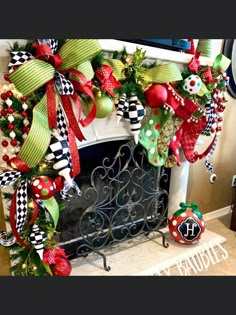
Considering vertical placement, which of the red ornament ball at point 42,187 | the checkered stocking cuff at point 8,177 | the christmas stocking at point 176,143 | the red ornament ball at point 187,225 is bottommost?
the red ornament ball at point 187,225

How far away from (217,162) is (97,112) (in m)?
1.33

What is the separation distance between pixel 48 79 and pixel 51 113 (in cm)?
11

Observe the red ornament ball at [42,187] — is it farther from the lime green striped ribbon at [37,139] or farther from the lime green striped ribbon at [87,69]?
the lime green striped ribbon at [87,69]

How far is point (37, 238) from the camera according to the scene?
3.13 ft

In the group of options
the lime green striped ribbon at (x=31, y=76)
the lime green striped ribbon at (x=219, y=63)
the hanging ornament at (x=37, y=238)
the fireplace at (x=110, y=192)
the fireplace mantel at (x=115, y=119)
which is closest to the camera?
the lime green striped ribbon at (x=31, y=76)

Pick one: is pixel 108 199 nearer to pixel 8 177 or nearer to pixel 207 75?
pixel 8 177

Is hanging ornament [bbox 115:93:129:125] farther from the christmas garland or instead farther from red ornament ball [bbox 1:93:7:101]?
red ornament ball [bbox 1:93:7:101]

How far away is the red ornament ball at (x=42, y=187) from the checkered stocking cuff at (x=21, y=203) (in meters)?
0.03

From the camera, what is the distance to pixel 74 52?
34.5 inches

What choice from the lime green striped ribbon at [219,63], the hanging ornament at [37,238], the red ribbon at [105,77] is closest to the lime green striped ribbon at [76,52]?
the red ribbon at [105,77]

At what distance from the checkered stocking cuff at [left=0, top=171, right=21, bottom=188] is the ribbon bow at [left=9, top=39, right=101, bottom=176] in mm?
54

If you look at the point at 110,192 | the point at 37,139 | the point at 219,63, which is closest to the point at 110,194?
the point at 110,192

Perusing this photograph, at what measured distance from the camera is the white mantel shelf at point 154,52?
1.03 m

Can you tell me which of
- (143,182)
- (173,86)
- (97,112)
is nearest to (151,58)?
(173,86)
